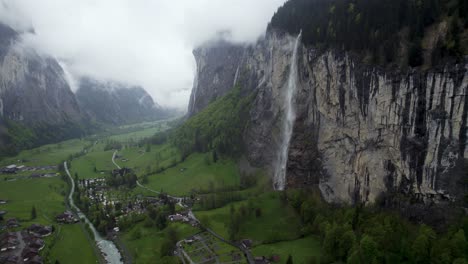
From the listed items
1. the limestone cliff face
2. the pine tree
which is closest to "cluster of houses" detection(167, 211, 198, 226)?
the limestone cliff face

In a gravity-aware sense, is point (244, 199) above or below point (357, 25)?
below

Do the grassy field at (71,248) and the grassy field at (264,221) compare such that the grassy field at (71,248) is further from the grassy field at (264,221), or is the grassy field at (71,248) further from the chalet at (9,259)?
the grassy field at (264,221)

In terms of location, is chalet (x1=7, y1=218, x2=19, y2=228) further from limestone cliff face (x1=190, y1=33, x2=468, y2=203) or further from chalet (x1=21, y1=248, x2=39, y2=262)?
limestone cliff face (x1=190, y1=33, x2=468, y2=203)

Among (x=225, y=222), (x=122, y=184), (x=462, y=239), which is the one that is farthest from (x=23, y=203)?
(x=462, y=239)

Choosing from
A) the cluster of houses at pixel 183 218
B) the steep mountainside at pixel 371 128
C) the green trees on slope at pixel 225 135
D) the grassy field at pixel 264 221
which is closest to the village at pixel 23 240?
the cluster of houses at pixel 183 218

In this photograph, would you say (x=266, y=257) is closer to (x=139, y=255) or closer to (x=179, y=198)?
(x=139, y=255)
